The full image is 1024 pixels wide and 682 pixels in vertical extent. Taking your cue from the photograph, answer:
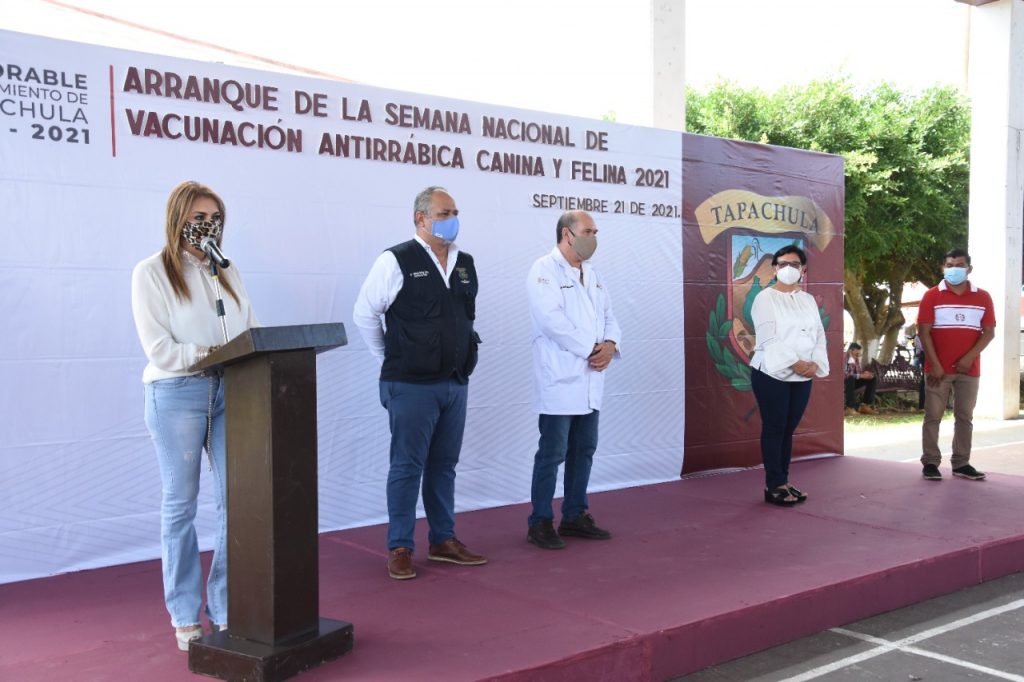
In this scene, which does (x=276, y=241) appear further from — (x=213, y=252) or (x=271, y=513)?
(x=271, y=513)

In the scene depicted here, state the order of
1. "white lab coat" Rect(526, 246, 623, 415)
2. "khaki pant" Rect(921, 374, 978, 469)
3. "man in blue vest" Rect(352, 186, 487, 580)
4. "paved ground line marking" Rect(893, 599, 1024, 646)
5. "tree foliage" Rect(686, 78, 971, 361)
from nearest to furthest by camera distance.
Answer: "paved ground line marking" Rect(893, 599, 1024, 646), "man in blue vest" Rect(352, 186, 487, 580), "white lab coat" Rect(526, 246, 623, 415), "khaki pant" Rect(921, 374, 978, 469), "tree foliage" Rect(686, 78, 971, 361)

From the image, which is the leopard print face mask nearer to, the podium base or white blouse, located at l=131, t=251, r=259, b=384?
white blouse, located at l=131, t=251, r=259, b=384

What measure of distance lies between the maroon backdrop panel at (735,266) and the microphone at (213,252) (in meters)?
4.25

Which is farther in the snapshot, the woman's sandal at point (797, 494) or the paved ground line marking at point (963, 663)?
the woman's sandal at point (797, 494)

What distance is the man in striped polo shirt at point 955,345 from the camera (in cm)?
664

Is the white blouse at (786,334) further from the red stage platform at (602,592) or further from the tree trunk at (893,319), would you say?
the tree trunk at (893,319)

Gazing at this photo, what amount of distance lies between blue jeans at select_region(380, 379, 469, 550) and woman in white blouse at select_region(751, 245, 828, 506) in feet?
7.36

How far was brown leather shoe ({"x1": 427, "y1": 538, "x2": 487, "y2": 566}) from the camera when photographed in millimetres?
4566

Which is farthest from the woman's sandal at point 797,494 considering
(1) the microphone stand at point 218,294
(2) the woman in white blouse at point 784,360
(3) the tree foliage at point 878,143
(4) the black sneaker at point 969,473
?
(3) the tree foliage at point 878,143

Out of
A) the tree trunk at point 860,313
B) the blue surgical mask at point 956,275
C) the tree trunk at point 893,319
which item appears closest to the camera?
the blue surgical mask at point 956,275

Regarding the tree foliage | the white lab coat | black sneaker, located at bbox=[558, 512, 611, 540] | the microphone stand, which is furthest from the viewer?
the tree foliage

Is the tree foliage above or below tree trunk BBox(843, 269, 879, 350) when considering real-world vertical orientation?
Result: above

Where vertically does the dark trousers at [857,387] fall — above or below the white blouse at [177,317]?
below

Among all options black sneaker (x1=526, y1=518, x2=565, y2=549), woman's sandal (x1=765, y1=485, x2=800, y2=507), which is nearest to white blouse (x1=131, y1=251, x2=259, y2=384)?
black sneaker (x1=526, y1=518, x2=565, y2=549)
